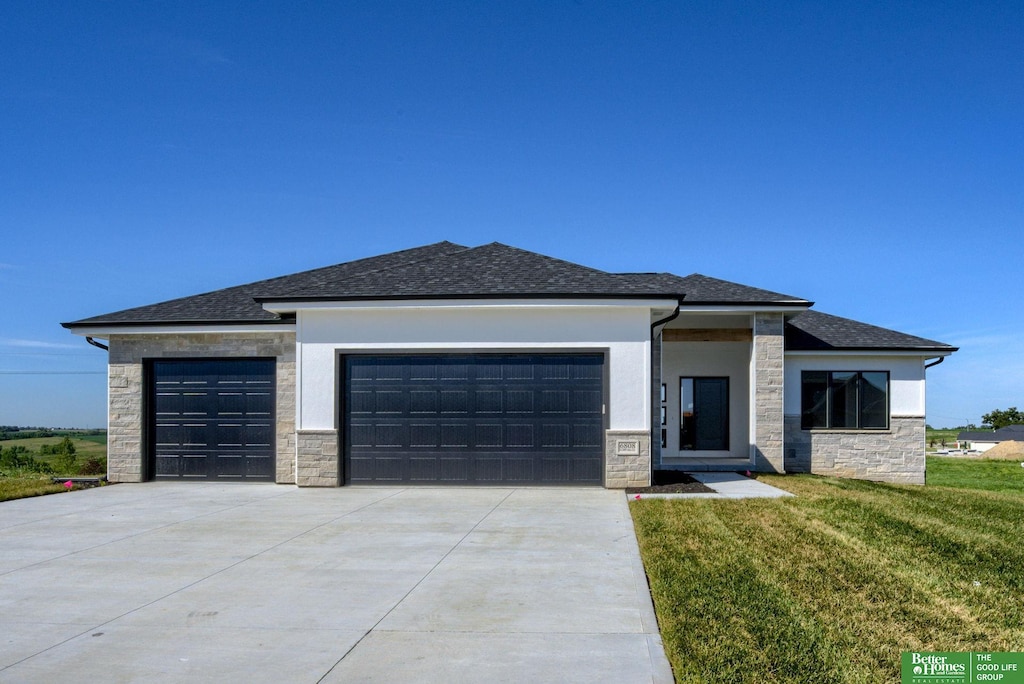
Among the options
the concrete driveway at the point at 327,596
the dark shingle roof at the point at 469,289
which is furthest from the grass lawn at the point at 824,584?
the dark shingle roof at the point at 469,289

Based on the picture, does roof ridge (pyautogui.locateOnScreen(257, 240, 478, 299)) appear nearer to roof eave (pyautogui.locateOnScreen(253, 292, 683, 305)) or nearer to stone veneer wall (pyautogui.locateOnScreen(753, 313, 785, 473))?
roof eave (pyautogui.locateOnScreen(253, 292, 683, 305))

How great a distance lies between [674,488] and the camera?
14328 millimetres

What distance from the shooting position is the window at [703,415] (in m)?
21.8

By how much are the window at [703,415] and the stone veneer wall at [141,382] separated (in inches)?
451

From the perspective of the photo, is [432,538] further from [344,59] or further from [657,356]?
[344,59]

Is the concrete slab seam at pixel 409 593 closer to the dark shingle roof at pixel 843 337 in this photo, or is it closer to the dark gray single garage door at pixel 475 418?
the dark gray single garage door at pixel 475 418

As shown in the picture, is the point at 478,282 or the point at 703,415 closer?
the point at 478,282

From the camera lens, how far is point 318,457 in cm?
1510

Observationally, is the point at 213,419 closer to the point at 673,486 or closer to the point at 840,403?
the point at 673,486

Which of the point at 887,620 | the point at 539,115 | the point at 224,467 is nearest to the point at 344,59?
the point at 539,115

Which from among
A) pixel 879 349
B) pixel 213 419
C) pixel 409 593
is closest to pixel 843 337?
pixel 879 349

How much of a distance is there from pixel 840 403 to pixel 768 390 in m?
2.51

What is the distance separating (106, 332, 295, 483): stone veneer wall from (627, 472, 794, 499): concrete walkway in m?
7.55

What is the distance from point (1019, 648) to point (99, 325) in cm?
1717
